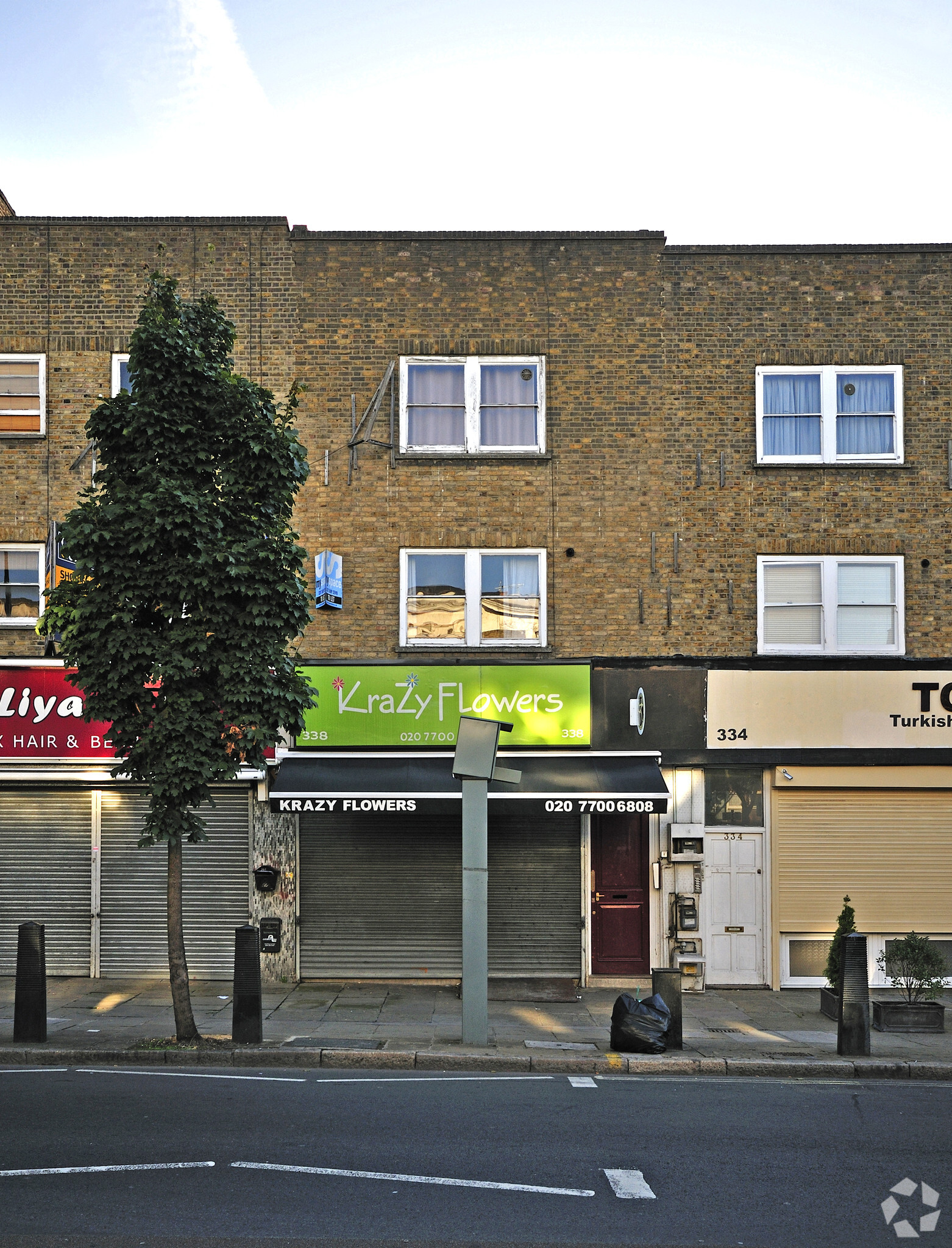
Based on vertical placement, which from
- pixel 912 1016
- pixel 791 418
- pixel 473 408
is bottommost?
pixel 912 1016

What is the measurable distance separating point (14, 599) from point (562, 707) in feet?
27.4

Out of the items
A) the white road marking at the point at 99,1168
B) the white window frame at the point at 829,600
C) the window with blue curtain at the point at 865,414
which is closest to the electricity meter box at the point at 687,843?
the white window frame at the point at 829,600

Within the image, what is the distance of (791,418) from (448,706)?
6.78 metres

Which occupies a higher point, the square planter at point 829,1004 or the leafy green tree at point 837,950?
the leafy green tree at point 837,950

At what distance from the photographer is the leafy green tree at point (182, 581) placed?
11.5m

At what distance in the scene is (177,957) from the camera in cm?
1177

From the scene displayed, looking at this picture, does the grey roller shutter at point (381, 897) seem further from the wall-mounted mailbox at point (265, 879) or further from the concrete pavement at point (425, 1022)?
the wall-mounted mailbox at point (265, 879)

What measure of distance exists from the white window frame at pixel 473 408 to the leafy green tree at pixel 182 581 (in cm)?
454

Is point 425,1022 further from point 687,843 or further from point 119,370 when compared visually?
point 119,370

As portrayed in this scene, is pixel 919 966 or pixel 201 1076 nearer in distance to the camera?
pixel 201 1076

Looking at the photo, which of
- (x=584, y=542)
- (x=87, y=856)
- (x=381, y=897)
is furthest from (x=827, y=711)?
(x=87, y=856)

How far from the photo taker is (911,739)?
51.6 ft

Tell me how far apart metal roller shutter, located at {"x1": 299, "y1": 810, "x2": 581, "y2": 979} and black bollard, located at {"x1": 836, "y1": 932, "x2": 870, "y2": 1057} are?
15.9ft

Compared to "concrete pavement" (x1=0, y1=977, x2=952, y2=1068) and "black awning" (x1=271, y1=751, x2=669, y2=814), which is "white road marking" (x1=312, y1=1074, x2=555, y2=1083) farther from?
"black awning" (x1=271, y1=751, x2=669, y2=814)
